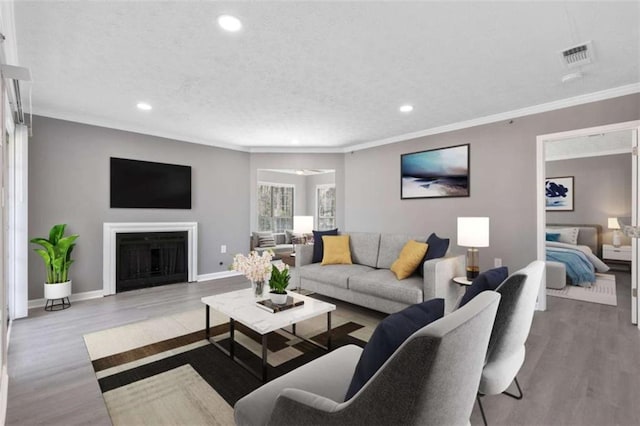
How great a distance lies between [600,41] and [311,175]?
7.64 meters

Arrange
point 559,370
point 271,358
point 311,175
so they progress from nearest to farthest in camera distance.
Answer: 1. point 559,370
2. point 271,358
3. point 311,175

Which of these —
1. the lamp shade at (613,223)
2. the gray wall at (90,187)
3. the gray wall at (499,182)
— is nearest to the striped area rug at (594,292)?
the gray wall at (499,182)

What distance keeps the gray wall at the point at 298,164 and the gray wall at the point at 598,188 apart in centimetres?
499

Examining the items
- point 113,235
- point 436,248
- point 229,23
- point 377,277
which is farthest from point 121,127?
point 436,248

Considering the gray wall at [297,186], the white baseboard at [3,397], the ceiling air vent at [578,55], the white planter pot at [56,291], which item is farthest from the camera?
the gray wall at [297,186]

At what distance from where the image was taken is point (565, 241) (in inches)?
243

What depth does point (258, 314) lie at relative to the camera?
7.36 ft

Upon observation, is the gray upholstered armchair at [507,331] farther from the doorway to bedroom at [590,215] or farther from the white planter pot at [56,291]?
the white planter pot at [56,291]

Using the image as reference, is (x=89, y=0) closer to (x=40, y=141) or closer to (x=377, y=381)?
(x=377, y=381)

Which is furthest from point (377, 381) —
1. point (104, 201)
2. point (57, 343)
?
point (104, 201)

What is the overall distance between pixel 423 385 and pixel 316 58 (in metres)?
2.47

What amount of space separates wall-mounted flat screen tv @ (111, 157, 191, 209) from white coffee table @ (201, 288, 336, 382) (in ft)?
9.00

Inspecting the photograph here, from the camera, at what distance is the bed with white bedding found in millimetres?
4660

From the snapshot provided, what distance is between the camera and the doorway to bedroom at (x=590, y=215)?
4.49 m
